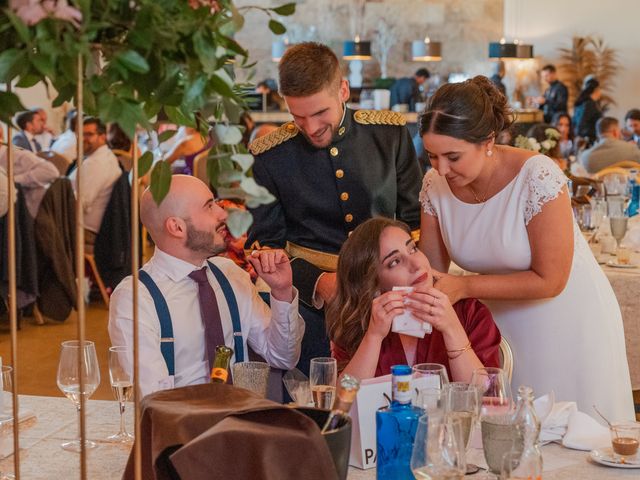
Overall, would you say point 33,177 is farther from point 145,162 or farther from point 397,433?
point 145,162

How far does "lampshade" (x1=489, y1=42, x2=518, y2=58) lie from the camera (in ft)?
53.1

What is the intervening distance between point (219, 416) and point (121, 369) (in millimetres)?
766

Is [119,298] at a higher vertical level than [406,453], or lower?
higher

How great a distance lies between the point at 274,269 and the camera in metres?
2.62

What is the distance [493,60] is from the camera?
57.3 feet

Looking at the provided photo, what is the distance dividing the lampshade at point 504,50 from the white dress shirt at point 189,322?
46.0ft

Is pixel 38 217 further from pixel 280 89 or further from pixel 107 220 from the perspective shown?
pixel 280 89

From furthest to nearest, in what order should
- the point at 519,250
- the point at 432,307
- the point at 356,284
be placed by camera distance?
the point at 519,250 < the point at 356,284 < the point at 432,307

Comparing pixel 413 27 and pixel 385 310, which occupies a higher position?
pixel 413 27

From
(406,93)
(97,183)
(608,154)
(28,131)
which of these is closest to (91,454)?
(97,183)

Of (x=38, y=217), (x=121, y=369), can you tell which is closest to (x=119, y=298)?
(x=121, y=369)

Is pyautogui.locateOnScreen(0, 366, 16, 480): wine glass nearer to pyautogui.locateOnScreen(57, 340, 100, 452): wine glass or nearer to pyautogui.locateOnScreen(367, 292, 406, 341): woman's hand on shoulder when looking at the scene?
pyautogui.locateOnScreen(57, 340, 100, 452): wine glass

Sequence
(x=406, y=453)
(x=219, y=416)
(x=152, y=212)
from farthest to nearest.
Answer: (x=152, y=212), (x=406, y=453), (x=219, y=416)

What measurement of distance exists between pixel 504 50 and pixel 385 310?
14.4 metres
